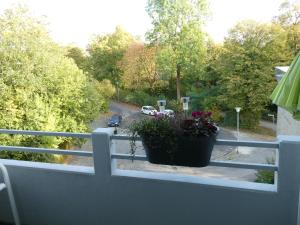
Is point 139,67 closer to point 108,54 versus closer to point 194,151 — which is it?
point 108,54

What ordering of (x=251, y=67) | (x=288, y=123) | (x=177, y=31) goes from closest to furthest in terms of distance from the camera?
1. (x=288, y=123)
2. (x=251, y=67)
3. (x=177, y=31)

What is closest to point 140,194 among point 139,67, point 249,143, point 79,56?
point 249,143

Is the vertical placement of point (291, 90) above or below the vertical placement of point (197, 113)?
above

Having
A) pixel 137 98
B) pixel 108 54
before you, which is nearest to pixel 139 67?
pixel 108 54

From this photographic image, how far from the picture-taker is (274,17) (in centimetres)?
1184

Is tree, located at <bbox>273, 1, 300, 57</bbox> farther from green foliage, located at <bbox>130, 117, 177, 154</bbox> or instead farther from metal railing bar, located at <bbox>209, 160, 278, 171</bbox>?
green foliage, located at <bbox>130, 117, 177, 154</bbox>

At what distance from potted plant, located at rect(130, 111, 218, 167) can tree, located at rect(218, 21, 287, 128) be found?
1040 centimetres

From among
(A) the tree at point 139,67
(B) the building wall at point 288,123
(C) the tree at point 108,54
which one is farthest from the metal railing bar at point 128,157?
(C) the tree at point 108,54

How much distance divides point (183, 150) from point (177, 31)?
13225 mm

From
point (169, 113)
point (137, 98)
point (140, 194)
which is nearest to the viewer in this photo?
point (169, 113)

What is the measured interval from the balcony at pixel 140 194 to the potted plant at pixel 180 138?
0.41 feet

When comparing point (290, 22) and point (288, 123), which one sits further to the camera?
point (290, 22)

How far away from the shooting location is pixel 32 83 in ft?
28.2

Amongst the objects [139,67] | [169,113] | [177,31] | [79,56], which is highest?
[177,31]
